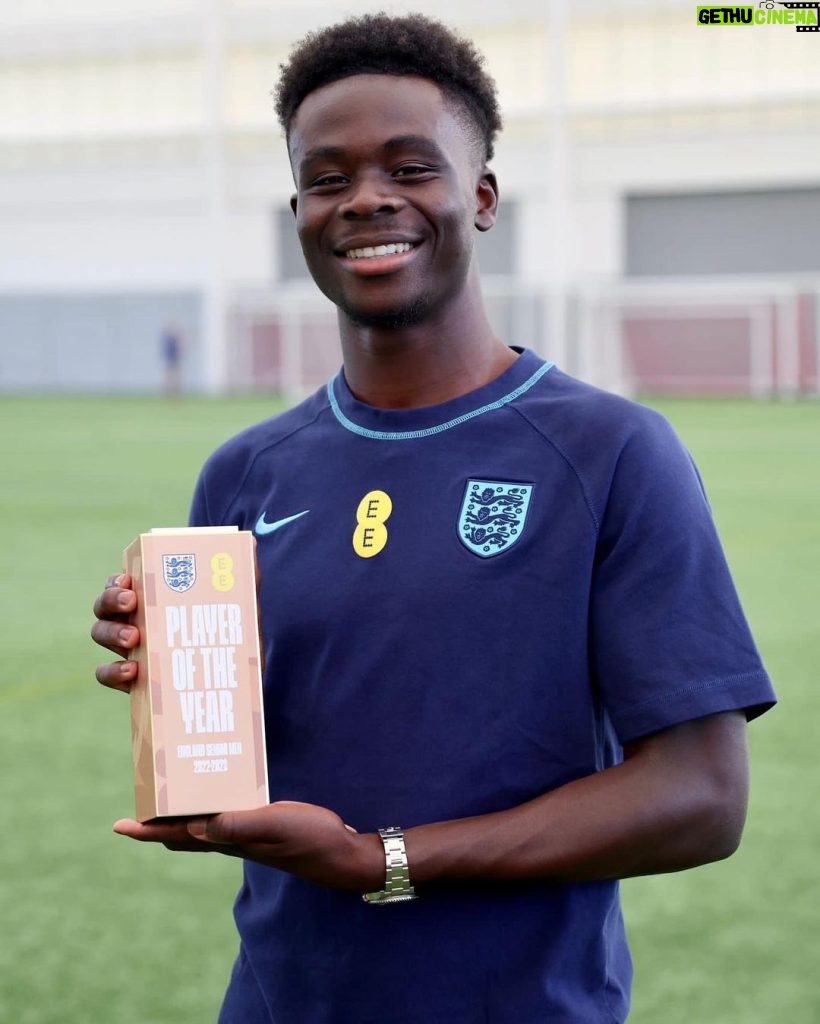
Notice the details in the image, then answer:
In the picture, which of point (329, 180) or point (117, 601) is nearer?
point (117, 601)

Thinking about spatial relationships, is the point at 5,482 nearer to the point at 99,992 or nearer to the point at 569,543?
the point at 99,992

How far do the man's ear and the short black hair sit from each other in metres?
0.05

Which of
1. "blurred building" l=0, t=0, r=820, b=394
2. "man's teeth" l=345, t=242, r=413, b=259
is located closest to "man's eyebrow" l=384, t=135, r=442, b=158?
"man's teeth" l=345, t=242, r=413, b=259

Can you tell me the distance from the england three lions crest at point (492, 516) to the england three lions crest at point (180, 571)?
32cm

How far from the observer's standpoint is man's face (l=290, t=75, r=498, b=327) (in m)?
1.94

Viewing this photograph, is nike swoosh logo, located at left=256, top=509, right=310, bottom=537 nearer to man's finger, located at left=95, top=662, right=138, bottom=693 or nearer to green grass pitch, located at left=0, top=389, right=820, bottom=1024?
man's finger, located at left=95, top=662, right=138, bottom=693

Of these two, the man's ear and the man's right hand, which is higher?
the man's ear

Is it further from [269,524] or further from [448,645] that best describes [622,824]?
[269,524]

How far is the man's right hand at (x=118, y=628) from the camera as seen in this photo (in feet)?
5.85

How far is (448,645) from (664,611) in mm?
250

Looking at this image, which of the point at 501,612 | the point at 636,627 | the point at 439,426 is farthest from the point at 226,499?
the point at 636,627

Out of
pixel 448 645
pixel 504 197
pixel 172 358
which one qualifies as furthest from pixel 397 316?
pixel 504 197

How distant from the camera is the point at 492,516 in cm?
187

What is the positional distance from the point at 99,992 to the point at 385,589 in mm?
2373
